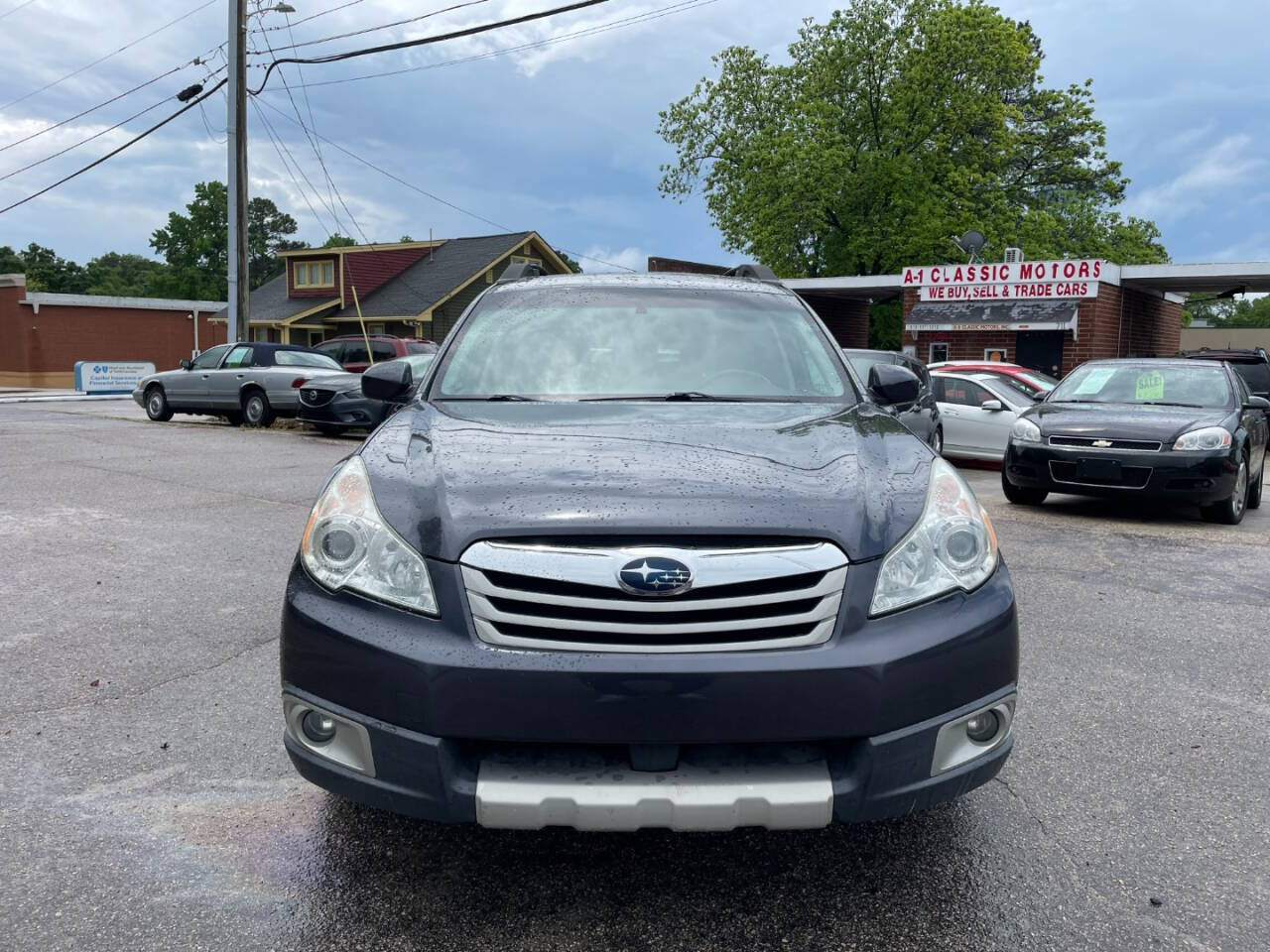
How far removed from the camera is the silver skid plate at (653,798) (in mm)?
2160

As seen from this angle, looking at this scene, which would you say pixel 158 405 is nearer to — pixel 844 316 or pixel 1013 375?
pixel 1013 375

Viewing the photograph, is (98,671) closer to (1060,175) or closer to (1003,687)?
(1003,687)

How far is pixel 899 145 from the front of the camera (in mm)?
39594

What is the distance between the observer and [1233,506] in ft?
28.1

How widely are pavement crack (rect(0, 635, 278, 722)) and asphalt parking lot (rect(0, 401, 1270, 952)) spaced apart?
0.01 m

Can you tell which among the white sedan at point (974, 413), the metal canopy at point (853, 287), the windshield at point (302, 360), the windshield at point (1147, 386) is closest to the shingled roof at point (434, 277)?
the metal canopy at point (853, 287)

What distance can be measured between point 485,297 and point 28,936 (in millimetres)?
2774

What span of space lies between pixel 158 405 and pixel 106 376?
63.2 feet

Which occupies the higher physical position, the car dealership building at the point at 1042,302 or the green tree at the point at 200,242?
the green tree at the point at 200,242

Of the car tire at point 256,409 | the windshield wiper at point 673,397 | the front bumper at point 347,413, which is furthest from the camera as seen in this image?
the car tire at point 256,409

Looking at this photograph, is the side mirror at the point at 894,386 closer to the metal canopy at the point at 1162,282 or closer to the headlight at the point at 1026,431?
the headlight at the point at 1026,431

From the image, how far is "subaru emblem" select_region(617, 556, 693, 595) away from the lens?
2.23 metres

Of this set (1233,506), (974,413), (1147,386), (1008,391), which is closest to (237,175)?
(974,413)

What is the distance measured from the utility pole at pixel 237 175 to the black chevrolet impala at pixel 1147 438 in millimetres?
16779
